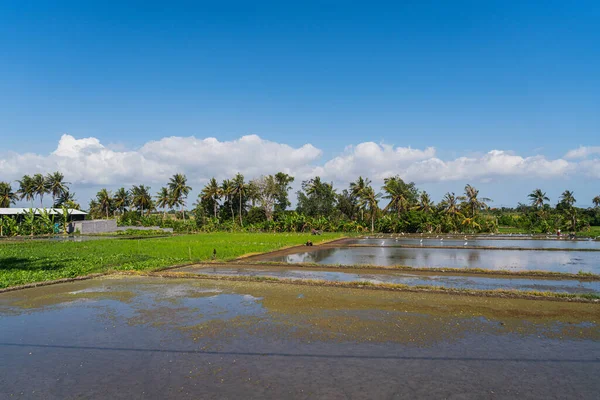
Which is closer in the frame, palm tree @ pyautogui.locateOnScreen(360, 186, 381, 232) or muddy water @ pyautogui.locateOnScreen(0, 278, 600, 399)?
muddy water @ pyautogui.locateOnScreen(0, 278, 600, 399)

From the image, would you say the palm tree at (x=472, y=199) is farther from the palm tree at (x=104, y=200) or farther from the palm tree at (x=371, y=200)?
the palm tree at (x=104, y=200)

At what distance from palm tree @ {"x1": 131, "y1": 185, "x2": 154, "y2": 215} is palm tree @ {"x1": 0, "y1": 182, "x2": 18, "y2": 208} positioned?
20.5m

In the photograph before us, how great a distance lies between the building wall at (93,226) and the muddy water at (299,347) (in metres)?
44.7

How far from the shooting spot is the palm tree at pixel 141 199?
72188mm

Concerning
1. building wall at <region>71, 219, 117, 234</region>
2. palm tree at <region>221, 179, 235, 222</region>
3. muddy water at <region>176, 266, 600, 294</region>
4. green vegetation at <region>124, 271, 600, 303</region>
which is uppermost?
palm tree at <region>221, 179, 235, 222</region>

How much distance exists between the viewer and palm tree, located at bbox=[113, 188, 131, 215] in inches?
2945

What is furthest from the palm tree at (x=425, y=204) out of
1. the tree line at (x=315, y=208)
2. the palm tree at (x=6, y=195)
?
the palm tree at (x=6, y=195)

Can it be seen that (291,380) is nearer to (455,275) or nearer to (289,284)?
(289,284)

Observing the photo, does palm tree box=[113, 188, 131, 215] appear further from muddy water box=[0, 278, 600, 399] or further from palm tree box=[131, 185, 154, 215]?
muddy water box=[0, 278, 600, 399]

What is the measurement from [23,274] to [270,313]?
484 inches

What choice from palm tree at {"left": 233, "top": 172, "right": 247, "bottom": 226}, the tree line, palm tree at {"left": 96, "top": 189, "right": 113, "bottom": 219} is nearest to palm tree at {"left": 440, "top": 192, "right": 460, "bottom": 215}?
the tree line

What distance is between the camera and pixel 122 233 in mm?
50031

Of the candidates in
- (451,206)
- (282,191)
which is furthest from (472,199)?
(282,191)

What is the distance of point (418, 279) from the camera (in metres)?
15.5
